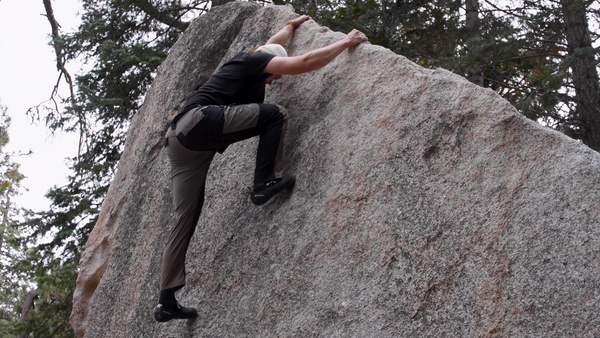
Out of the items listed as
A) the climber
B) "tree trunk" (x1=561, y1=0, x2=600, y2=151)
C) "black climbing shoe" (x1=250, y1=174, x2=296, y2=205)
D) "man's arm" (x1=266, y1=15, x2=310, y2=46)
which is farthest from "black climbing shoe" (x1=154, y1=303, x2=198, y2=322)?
"tree trunk" (x1=561, y1=0, x2=600, y2=151)

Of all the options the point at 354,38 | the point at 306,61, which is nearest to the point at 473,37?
the point at 354,38

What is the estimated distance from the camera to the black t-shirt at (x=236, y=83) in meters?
4.64

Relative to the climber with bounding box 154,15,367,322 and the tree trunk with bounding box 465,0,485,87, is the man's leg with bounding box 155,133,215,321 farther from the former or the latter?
the tree trunk with bounding box 465,0,485,87

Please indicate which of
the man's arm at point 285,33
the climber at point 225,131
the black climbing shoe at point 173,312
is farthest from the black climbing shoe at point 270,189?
the man's arm at point 285,33

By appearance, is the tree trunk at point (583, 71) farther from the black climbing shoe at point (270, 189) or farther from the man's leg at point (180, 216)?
the man's leg at point (180, 216)

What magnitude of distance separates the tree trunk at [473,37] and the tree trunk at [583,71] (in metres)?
1.28

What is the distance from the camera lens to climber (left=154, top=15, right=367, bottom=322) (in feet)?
14.8

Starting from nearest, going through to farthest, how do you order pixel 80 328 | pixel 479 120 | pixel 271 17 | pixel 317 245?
pixel 479 120
pixel 317 245
pixel 271 17
pixel 80 328

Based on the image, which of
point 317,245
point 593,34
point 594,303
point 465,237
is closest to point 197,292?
point 317,245

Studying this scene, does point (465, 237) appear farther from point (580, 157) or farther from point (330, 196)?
point (330, 196)

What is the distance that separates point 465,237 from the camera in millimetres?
3471

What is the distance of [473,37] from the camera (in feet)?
31.2

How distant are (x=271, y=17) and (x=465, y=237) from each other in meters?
3.38

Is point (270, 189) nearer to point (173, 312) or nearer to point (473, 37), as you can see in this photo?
point (173, 312)
